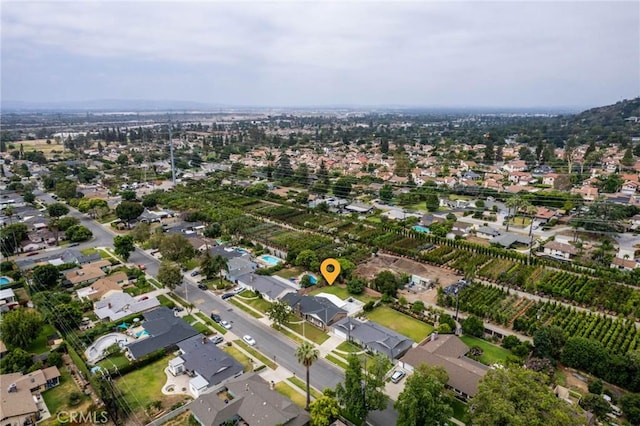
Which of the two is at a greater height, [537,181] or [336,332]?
[537,181]

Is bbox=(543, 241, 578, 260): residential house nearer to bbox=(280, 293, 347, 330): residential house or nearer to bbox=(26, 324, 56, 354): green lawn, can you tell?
bbox=(280, 293, 347, 330): residential house

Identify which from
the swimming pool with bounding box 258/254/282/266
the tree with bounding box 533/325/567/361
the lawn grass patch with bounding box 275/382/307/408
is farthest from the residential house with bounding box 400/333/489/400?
the swimming pool with bounding box 258/254/282/266

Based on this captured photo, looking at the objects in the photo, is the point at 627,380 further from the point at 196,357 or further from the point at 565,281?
the point at 196,357

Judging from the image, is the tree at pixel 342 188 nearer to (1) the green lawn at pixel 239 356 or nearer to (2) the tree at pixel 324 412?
(1) the green lawn at pixel 239 356

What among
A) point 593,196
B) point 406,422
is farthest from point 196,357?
point 593,196

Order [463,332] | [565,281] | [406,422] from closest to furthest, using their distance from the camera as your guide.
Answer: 1. [406,422]
2. [463,332]
3. [565,281]

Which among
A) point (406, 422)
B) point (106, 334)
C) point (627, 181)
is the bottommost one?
point (106, 334)
